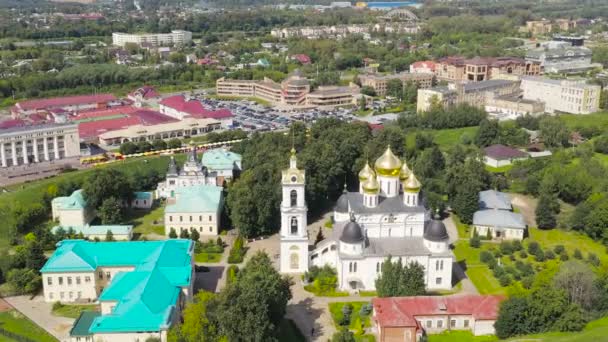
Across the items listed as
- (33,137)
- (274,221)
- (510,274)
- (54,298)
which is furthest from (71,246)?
(33,137)

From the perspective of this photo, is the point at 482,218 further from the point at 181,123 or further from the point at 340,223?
the point at 181,123

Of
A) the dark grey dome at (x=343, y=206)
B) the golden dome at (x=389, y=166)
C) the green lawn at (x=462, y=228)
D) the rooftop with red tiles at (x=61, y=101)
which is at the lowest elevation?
the green lawn at (x=462, y=228)

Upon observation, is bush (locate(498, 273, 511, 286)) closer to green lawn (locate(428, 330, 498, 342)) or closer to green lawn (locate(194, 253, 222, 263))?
green lawn (locate(428, 330, 498, 342))

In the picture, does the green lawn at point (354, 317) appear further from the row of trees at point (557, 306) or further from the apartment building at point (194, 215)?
the apartment building at point (194, 215)

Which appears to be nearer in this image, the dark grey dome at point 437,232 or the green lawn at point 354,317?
the green lawn at point 354,317

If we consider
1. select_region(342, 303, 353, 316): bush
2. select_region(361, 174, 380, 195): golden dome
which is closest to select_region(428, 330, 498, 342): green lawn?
select_region(342, 303, 353, 316): bush

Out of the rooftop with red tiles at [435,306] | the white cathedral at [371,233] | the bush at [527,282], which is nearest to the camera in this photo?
the rooftop with red tiles at [435,306]

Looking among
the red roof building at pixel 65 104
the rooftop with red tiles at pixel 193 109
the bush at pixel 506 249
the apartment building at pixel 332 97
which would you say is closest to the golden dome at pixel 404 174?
the bush at pixel 506 249
